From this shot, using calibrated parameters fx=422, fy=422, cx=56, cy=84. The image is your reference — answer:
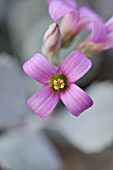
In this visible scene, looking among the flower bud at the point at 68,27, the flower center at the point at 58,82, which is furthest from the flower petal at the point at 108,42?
the flower center at the point at 58,82

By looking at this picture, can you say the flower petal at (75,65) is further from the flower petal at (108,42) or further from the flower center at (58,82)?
the flower petal at (108,42)

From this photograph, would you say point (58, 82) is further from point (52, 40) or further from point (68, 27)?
point (68, 27)

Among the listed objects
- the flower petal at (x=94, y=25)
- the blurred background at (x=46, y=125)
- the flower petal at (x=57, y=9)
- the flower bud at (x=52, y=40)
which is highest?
the flower petal at (x=57, y=9)

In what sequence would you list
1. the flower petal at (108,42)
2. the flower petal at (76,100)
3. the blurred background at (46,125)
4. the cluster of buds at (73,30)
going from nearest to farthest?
1. the flower petal at (76,100)
2. the cluster of buds at (73,30)
3. the flower petal at (108,42)
4. the blurred background at (46,125)

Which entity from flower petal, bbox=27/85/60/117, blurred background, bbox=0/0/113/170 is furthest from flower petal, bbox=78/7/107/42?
blurred background, bbox=0/0/113/170

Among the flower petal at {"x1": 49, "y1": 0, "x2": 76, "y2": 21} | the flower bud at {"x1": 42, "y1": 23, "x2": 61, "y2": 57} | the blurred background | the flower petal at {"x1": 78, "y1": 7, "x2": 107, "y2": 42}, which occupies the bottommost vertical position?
the blurred background

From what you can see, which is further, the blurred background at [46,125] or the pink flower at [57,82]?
the blurred background at [46,125]

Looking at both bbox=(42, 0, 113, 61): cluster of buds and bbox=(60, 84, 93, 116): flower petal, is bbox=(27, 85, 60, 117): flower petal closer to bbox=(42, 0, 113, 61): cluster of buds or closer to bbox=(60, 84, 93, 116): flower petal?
bbox=(60, 84, 93, 116): flower petal
